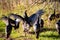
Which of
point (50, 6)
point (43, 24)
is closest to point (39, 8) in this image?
point (50, 6)

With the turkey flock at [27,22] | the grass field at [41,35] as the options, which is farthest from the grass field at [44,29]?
the turkey flock at [27,22]

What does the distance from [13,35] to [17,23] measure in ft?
1.58

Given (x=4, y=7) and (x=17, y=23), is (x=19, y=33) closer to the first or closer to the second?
(x=17, y=23)

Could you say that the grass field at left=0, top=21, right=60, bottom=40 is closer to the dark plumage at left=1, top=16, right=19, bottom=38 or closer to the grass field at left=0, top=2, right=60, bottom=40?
the grass field at left=0, top=2, right=60, bottom=40

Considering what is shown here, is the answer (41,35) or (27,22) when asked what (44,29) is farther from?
(27,22)

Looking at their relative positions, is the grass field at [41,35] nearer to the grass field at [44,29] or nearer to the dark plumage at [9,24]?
the grass field at [44,29]

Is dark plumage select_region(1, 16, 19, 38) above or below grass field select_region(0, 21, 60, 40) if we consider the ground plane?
above

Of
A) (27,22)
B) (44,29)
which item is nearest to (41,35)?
(44,29)

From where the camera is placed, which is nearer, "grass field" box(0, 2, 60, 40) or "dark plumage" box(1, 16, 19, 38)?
"dark plumage" box(1, 16, 19, 38)

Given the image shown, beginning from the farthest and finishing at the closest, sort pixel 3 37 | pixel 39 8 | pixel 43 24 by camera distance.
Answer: pixel 39 8
pixel 43 24
pixel 3 37

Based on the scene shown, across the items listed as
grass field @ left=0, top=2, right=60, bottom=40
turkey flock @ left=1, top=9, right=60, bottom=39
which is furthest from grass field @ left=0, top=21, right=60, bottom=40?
turkey flock @ left=1, top=9, right=60, bottom=39

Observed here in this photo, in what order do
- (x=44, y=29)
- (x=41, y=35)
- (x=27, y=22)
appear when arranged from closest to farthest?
(x=41, y=35)
(x=27, y=22)
(x=44, y=29)

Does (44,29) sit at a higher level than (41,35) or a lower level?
higher

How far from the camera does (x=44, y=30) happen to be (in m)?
7.15
